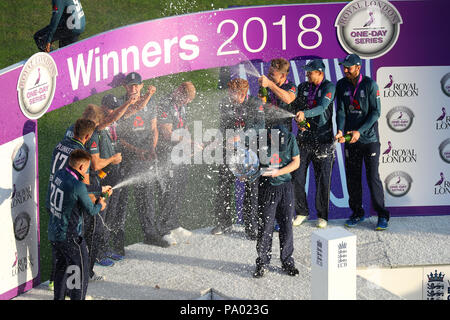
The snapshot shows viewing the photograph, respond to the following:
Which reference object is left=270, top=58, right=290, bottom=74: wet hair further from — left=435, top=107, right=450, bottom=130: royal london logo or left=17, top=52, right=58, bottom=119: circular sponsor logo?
left=17, top=52, right=58, bottom=119: circular sponsor logo

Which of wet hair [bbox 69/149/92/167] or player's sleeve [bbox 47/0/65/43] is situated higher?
player's sleeve [bbox 47/0/65/43]

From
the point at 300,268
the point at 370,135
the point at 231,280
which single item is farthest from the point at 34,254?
the point at 370,135

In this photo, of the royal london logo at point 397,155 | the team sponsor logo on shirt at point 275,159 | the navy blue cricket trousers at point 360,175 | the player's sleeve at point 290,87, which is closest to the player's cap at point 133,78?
the player's sleeve at point 290,87

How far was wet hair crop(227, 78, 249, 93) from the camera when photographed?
Answer: 34.9 feet

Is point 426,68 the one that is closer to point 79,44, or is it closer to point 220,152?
point 220,152

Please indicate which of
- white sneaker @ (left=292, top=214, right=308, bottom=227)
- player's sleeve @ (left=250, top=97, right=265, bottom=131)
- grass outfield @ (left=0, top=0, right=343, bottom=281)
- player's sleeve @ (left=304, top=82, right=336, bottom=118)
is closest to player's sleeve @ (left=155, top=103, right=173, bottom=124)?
grass outfield @ (left=0, top=0, right=343, bottom=281)

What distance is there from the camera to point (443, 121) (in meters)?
Answer: 11.6

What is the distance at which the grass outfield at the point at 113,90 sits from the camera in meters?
12.2

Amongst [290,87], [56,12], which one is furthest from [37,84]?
[56,12]

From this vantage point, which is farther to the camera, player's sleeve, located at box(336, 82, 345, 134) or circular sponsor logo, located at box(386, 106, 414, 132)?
circular sponsor logo, located at box(386, 106, 414, 132)

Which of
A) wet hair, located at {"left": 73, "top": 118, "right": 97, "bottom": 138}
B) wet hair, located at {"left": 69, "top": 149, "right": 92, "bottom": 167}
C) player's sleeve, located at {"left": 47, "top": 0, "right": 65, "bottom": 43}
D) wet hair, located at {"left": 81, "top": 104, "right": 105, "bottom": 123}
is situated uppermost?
player's sleeve, located at {"left": 47, "top": 0, "right": 65, "bottom": 43}

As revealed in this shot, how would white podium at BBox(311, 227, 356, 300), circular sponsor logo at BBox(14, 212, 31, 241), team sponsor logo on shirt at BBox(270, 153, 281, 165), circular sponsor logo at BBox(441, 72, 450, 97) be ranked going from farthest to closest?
1. circular sponsor logo at BBox(441, 72, 450, 97)
2. team sponsor logo on shirt at BBox(270, 153, 281, 165)
3. circular sponsor logo at BBox(14, 212, 31, 241)
4. white podium at BBox(311, 227, 356, 300)

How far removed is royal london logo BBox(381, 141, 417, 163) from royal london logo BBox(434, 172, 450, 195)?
1.43 feet
